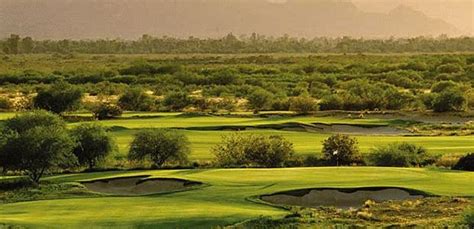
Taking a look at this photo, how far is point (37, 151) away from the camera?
35.0 m

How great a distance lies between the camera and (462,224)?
2195 cm

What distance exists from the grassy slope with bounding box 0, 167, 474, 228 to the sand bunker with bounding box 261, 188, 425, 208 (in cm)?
60

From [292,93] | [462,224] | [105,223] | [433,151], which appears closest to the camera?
[462,224]

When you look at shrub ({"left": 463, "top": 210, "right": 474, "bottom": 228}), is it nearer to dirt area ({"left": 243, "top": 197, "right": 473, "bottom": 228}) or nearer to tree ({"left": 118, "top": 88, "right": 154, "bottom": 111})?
dirt area ({"left": 243, "top": 197, "right": 473, "bottom": 228})

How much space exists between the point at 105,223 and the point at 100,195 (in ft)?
22.2

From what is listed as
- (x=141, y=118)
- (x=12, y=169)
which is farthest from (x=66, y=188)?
(x=141, y=118)

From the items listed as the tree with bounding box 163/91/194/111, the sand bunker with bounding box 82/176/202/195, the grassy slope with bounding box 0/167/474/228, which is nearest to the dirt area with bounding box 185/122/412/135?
the tree with bounding box 163/91/194/111

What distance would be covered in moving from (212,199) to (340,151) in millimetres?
13893

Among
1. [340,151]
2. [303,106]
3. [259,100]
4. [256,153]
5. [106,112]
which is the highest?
[259,100]

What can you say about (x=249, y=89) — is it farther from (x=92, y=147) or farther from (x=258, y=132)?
(x=92, y=147)

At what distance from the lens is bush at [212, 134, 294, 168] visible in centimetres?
3953

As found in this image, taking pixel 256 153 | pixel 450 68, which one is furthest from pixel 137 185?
pixel 450 68

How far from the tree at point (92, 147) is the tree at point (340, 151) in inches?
435

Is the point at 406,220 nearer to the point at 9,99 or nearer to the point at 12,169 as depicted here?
the point at 12,169
